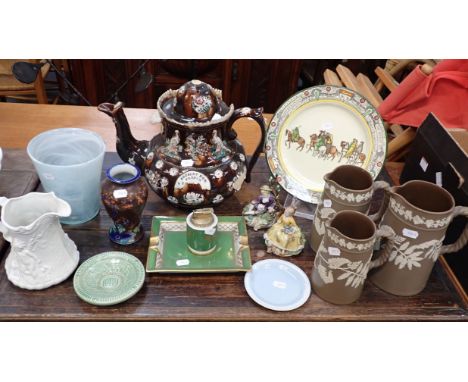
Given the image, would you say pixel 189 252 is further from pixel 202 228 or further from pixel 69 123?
pixel 69 123

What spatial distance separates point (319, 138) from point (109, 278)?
70cm

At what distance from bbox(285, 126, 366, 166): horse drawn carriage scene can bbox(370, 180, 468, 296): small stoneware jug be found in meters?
0.27

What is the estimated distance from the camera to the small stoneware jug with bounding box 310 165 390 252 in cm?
104

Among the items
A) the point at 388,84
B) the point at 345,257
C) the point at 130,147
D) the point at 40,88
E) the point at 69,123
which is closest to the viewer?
the point at 345,257

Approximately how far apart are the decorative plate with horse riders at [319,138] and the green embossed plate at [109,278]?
0.49m

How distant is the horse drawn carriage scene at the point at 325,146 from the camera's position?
1.29m

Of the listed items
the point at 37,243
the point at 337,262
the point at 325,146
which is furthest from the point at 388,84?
the point at 37,243

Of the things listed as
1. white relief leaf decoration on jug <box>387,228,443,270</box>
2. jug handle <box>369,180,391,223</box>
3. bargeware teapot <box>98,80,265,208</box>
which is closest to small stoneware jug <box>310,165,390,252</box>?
jug handle <box>369,180,391,223</box>

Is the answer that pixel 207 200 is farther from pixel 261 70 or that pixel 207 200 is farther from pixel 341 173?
pixel 261 70

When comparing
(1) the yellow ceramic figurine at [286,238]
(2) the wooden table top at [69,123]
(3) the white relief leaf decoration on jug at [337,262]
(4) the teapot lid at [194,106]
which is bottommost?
(2) the wooden table top at [69,123]

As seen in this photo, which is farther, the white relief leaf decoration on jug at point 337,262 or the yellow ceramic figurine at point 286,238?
the yellow ceramic figurine at point 286,238

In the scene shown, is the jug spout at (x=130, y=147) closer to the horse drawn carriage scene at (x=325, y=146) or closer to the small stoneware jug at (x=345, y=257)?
the horse drawn carriage scene at (x=325, y=146)

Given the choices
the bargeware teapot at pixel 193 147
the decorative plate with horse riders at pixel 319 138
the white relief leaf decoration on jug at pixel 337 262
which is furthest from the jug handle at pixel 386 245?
the bargeware teapot at pixel 193 147

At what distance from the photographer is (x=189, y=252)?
3.70ft
